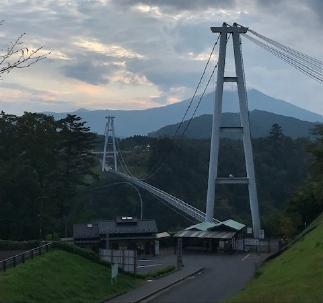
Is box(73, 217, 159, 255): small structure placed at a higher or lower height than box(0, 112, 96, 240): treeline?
Result: lower

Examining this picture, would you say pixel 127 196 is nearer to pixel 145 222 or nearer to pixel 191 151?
pixel 191 151

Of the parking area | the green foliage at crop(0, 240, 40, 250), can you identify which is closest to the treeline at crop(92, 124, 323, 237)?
the parking area

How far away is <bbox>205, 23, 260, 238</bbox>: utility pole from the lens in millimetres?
40188

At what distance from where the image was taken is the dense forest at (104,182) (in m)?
37.9

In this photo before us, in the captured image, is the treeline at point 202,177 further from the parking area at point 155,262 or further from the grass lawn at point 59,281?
the grass lawn at point 59,281

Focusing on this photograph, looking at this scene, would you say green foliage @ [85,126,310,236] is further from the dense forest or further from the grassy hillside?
the grassy hillside

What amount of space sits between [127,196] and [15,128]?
30.2m

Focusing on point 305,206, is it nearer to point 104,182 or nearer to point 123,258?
point 123,258

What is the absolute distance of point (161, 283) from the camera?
24.4 meters

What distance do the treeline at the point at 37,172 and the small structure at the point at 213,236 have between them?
353 inches

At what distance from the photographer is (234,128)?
3991 centimetres

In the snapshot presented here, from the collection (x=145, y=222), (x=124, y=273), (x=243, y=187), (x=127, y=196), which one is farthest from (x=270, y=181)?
(x=124, y=273)

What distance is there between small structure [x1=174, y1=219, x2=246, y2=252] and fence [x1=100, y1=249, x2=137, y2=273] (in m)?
11.4

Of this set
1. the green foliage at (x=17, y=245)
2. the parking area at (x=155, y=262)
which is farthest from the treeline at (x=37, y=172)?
the green foliage at (x=17, y=245)
